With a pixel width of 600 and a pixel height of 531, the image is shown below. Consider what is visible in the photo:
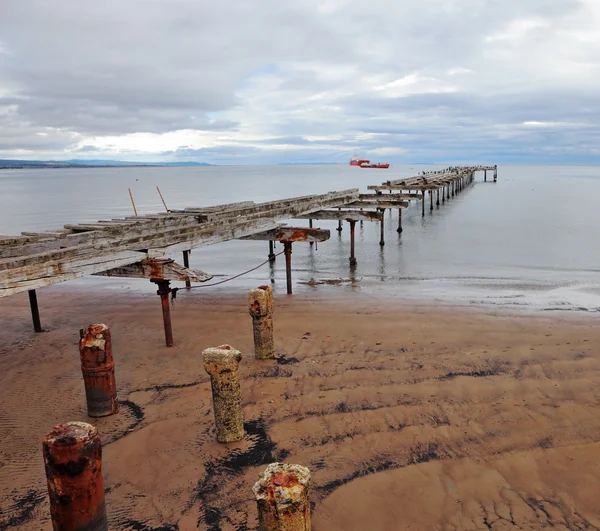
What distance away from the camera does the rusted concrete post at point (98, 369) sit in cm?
555

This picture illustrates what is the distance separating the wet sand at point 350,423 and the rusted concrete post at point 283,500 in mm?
1574

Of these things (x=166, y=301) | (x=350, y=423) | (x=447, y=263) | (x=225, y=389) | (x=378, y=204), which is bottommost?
(x=447, y=263)

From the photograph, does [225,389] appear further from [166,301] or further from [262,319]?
[166,301]

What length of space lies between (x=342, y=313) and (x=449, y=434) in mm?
4998

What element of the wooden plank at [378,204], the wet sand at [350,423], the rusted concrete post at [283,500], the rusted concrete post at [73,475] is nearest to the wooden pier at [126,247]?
the wet sand at [350,423]

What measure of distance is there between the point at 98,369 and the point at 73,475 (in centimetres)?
288

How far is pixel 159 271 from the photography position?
7285mm

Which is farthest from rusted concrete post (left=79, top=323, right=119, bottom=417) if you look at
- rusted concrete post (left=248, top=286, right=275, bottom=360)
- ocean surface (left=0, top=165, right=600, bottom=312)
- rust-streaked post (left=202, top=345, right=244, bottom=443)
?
ocean surface (left=0, top=165, right=600, bottom=312)

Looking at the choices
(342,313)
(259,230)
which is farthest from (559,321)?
(259,230)

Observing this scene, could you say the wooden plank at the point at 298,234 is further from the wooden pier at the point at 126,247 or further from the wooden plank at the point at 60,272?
the wooden plank at the point at 60,272

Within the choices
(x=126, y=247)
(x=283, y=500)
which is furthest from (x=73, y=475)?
(x=126, y=247)

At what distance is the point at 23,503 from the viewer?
4.41 meters

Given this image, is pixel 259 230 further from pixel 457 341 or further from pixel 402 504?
pixel 402 504

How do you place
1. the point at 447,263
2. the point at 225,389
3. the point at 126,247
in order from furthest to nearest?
the point at 447,263, the point at 126,247, the point at 225,389
